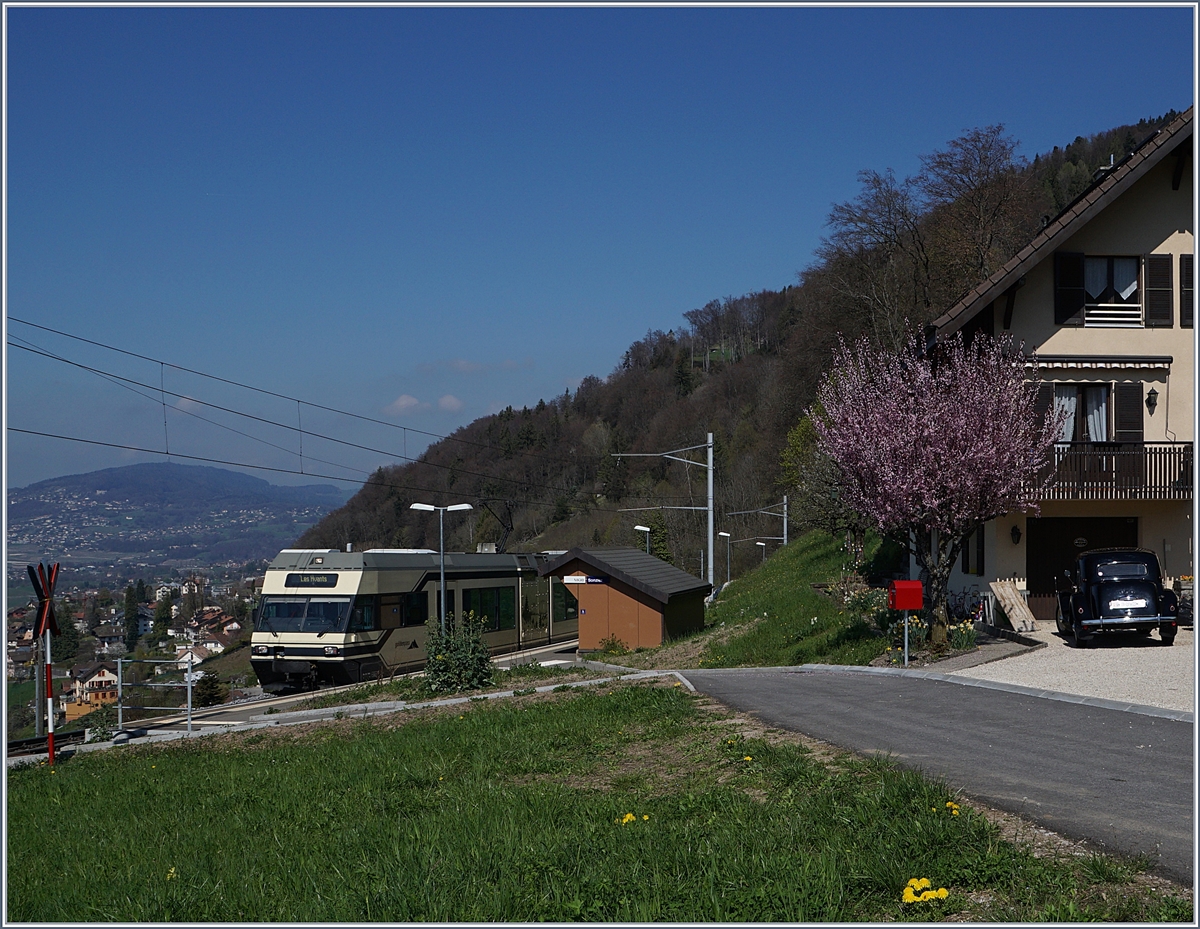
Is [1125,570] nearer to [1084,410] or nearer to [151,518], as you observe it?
[1084,410]

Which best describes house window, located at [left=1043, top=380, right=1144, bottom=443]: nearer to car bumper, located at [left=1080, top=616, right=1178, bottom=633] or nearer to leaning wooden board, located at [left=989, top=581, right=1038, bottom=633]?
leaning wooden board, located at [left=989, top=581, right=1038, bottom=633]

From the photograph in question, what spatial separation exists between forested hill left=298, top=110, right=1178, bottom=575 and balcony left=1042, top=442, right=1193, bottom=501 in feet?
18.4

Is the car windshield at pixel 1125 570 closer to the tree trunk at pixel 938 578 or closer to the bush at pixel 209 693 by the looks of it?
the tree trunk at pixel 938 578

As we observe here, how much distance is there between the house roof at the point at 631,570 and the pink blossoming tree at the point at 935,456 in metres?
9.05

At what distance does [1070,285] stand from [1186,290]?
2.87 m

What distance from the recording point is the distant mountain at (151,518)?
36.2m

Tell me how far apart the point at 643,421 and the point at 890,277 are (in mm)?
92636

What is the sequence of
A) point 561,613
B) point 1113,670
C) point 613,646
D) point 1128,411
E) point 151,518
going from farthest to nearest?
point 151,518, point 561,613, point 613,646, point 1128,411, point 1113,670

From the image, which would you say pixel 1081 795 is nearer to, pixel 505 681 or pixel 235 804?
pixel 235 804

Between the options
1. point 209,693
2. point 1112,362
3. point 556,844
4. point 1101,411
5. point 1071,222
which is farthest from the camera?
point 209,693

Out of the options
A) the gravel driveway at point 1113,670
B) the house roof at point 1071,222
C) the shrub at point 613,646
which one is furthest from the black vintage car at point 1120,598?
the shrub at point 613,646

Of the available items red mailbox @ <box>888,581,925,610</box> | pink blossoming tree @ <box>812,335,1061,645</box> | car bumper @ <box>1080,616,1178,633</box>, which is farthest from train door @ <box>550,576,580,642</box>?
car bumper @ <box>1080,616,1178,633</box>

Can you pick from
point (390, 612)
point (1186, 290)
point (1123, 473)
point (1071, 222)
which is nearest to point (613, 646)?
point (390, 612)

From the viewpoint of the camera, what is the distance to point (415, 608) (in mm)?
28391
